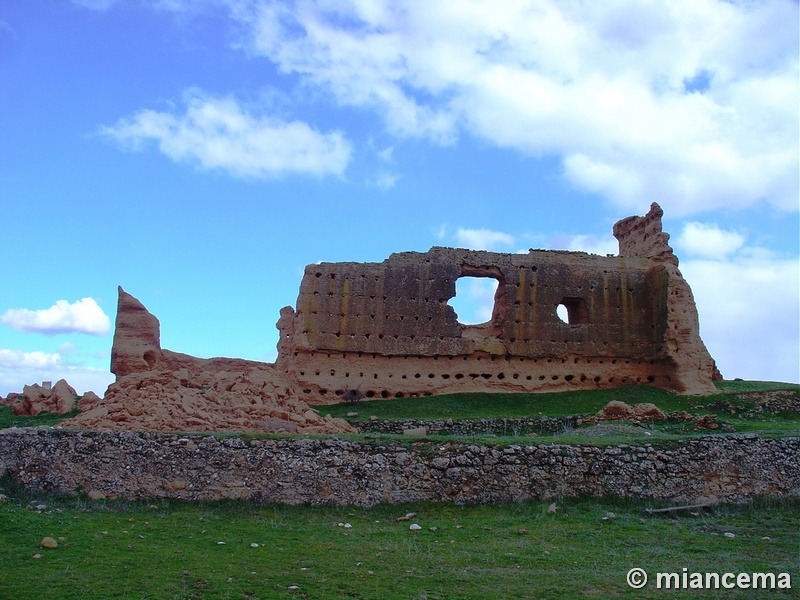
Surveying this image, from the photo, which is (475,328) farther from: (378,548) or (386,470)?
(378,548)

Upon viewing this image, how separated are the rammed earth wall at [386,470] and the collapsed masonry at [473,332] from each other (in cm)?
1032

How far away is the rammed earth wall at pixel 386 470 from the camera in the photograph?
449 inches

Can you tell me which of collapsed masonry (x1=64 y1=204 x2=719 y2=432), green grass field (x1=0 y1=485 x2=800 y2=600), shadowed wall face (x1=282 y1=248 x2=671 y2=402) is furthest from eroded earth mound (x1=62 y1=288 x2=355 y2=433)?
green grass field (x1=0 y1=485 x2=800 y2=600)

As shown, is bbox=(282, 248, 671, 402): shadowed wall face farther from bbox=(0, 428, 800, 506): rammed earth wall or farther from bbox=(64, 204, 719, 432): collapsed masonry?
bbox=(0, 428, 800, 506): rammed earth wall

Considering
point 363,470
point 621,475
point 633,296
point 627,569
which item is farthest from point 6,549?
point 633,296

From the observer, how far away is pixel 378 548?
9172mm

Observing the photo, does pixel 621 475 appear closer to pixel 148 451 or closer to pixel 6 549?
pixel 148 451

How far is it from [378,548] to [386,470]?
2.37 metres

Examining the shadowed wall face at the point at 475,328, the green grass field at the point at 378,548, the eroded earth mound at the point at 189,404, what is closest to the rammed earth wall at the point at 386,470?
the green grass field at the point at 378,548

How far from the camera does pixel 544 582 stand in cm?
785

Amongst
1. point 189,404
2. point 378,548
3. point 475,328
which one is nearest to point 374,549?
point 378,548

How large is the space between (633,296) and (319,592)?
2053cm

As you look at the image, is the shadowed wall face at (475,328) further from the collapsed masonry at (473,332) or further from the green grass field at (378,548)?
the green grass field at (378,548)

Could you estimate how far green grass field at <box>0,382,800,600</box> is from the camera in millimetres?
7578
